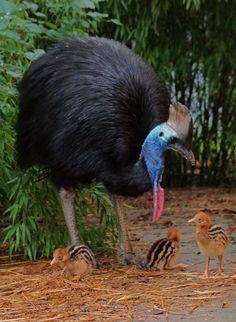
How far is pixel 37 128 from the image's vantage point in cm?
649

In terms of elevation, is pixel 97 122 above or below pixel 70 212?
above

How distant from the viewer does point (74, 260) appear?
20.3ft

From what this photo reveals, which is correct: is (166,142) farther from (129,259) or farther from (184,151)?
(129,259)

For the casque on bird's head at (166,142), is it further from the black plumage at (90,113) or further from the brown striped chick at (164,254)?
the brown striped chick at (164,254)

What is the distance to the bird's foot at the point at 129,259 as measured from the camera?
257 inches

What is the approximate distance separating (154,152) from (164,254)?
28.7 inches

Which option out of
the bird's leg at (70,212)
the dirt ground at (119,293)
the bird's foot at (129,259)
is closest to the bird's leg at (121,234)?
the bird's foot at (129,259)

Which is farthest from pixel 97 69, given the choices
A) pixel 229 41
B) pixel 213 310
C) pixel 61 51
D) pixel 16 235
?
pixel 229 41

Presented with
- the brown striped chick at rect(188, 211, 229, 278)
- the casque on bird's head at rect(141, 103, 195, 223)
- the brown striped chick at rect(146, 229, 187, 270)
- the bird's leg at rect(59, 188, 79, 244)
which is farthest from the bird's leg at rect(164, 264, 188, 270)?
the bird's leg at rect(59, 188, 79, 244)

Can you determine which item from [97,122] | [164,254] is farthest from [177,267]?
[97,122]

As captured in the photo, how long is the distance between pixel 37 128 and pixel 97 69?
576mm

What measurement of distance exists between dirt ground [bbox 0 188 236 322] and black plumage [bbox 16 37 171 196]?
24.6 inches

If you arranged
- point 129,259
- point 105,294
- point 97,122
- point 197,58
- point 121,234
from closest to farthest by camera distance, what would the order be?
point 105,294 < point 97,122 < point 129,259 < point 121,234 < point 197,58

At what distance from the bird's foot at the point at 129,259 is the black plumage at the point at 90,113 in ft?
1.81
